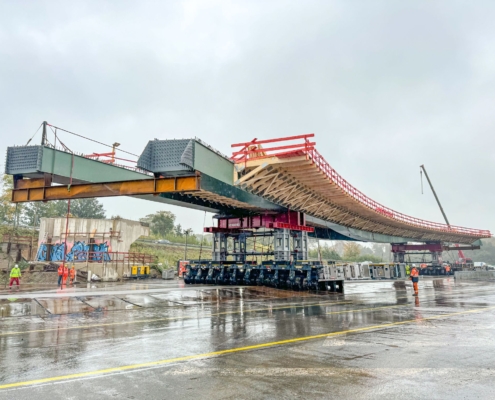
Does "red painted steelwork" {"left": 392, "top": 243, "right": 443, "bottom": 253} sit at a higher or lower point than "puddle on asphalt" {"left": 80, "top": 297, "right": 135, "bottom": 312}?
higher

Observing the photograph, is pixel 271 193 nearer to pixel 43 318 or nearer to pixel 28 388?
pixel 43 318

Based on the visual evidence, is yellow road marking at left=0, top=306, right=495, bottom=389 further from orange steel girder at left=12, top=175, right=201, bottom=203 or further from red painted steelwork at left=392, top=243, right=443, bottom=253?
red painted steelwork at left=392, top=243, right=443, bottom=253

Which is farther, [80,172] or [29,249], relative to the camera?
[29,249]

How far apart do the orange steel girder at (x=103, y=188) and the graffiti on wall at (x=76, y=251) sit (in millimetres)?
18627

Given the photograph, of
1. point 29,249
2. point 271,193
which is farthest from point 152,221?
point 271,193

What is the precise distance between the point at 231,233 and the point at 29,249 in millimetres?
21915

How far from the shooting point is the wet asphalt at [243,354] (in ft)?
14.5

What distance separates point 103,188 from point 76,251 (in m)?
21.2

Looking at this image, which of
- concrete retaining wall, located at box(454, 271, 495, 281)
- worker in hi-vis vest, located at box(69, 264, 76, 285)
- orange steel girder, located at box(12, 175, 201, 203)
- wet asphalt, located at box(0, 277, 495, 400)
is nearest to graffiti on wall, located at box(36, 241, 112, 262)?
worker in hi-vis vest, located at box(69, 264, 76, 285)

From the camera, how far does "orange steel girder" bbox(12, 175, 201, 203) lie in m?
12.9

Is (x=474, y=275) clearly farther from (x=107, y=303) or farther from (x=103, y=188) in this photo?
(x=103, y=188)

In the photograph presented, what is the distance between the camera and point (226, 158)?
15969 millimetres

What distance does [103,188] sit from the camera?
13.1 meters

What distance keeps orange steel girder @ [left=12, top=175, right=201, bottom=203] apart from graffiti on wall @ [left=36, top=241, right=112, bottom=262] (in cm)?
1863
